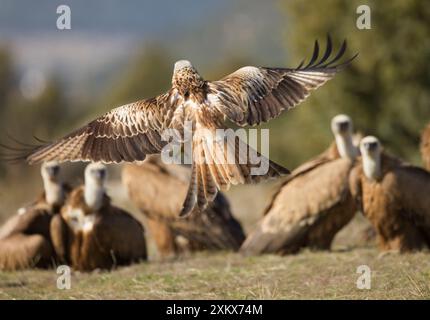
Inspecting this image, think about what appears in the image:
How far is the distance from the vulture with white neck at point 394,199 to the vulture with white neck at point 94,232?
7.98 feet

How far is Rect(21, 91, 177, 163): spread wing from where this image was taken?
823 cm

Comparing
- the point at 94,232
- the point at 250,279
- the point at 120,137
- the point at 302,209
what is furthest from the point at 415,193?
the point at 94,232

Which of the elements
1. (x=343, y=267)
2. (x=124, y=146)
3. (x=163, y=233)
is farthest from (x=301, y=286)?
(x=163, y=233)

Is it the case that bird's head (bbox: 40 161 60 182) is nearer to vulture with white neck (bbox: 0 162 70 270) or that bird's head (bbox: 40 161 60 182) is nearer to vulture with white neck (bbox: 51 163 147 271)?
vulture with white neck (bbox: 0 162 70 270)

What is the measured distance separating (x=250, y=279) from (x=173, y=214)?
3.06 meters

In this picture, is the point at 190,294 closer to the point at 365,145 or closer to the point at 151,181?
the point at 365,145

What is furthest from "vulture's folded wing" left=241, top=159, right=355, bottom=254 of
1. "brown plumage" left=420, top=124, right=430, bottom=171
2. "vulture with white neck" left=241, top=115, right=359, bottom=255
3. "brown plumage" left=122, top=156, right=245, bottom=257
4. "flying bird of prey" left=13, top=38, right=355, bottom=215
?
"flying bird of prey" left=13, top=38, right=355, bottom=215

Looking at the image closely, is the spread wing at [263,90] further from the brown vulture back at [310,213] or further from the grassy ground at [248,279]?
the brown vulture back at [310,213]

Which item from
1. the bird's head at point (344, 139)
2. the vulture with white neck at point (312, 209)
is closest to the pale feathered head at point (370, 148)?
the vulture with white neck at point (312, 209)

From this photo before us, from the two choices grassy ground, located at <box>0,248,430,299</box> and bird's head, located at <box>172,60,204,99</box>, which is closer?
bird's head, located at <box>172,60,204,99</box>

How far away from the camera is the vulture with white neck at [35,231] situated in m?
10.4

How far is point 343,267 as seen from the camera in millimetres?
9180

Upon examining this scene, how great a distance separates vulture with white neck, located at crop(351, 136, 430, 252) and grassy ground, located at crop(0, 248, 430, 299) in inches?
12.1

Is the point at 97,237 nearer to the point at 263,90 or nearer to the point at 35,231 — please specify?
the point at 35,231
